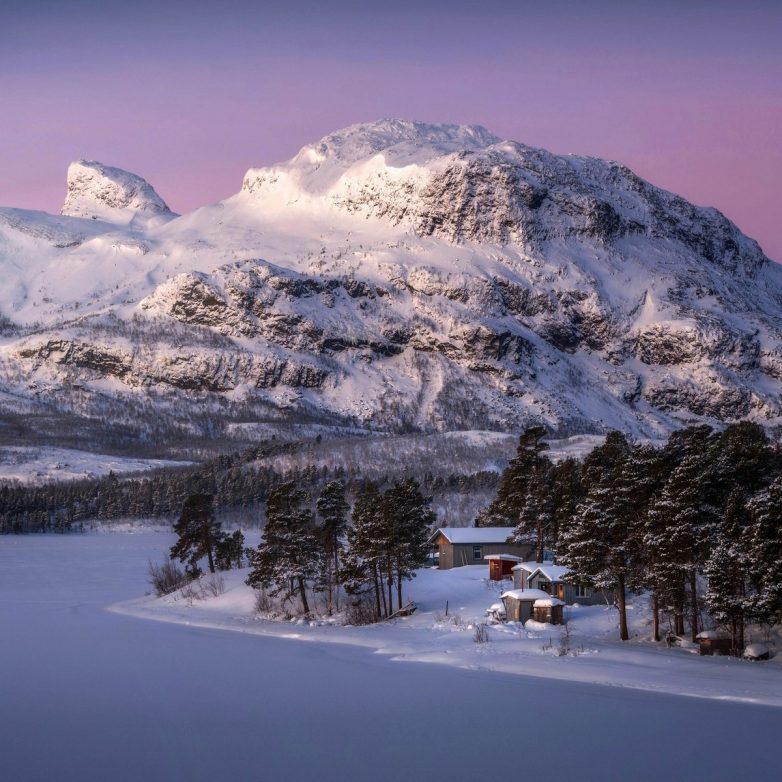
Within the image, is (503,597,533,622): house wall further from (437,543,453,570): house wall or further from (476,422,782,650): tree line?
(437,543,453,570): house wall

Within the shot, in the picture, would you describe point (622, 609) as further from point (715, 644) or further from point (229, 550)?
point (229, 550)

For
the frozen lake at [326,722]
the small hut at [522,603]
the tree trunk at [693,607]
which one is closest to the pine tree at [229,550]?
the frozen lake at [326,722]

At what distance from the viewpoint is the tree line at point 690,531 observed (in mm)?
44156

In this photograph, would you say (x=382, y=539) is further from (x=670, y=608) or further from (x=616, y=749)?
(x=616, y=749)

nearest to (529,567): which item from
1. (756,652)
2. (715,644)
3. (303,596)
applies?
(303,596)

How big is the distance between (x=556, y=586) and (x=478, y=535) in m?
19.5

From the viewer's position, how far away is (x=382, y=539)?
63344 millimetres

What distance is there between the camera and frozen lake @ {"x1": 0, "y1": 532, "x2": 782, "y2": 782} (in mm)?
28859

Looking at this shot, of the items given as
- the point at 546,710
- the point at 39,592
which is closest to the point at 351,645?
the point at 546,710

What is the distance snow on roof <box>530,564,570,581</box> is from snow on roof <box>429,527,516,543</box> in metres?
16.3

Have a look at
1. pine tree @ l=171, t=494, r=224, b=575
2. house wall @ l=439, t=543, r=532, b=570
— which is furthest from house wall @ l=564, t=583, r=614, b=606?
pine tree @ l=171, t=494, r=224, b=575

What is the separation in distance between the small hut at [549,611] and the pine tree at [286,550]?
50.1 feet

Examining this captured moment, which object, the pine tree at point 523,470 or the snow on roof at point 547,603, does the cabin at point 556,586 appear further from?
the pine tree at point 523,470

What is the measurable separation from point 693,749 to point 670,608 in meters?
22.3
